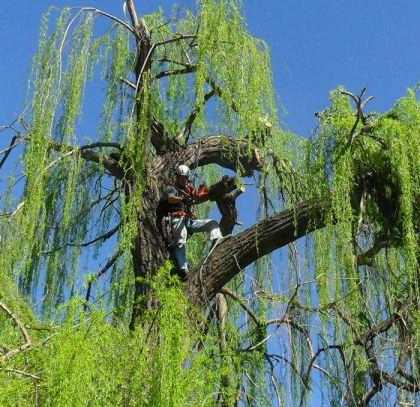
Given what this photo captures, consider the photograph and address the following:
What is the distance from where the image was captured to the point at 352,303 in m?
3.94

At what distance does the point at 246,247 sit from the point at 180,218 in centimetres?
45

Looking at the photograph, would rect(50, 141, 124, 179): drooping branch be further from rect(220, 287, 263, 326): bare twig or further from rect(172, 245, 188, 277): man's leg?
rect(220, 287, 263, 326): bare twig

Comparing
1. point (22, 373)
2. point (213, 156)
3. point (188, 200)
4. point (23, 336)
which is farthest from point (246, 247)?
point (22, 373)

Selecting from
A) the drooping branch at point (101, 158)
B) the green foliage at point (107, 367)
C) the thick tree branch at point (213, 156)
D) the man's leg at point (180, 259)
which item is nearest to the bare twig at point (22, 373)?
the green foliage at point (107, 367)

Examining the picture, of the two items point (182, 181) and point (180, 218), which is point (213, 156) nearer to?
point (182, 181)

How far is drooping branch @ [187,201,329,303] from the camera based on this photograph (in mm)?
4371

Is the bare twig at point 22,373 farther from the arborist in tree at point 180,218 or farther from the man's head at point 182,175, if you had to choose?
the man's head at point 182,175

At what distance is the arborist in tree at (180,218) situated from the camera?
464 cm

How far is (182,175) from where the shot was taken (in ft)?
15.7

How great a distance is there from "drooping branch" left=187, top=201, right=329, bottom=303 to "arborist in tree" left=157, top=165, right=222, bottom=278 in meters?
0.15

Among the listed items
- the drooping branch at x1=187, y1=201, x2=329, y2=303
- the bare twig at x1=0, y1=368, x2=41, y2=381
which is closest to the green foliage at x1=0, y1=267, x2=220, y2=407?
the bare twig at x1=0, y1=368, x2=41, y2=381

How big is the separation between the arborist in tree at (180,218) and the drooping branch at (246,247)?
15cm

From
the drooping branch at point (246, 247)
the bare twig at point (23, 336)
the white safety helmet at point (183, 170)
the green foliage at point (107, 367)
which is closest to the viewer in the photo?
the green foliage at point (107, 367)

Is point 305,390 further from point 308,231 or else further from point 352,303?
point 308,231
